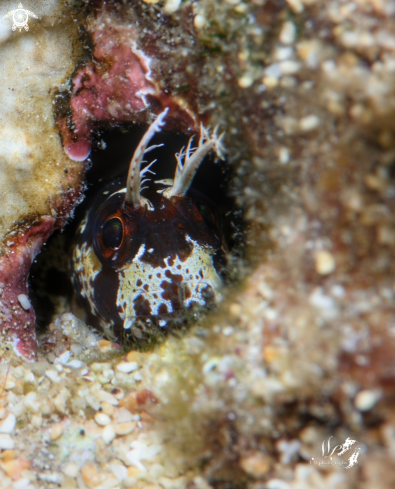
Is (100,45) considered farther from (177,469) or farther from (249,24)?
(177,469)

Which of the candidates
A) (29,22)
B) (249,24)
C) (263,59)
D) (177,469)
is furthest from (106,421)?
(29,22)

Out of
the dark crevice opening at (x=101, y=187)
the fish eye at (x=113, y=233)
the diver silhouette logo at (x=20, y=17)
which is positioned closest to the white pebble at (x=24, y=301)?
the dark crevice opening at (x=101, y=187)

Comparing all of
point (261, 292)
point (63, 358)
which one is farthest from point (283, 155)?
point (63, 358)

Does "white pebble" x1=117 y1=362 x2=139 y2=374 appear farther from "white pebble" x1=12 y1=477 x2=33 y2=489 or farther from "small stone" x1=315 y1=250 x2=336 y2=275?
"small stone" x1=315 y1=250 x2=336 y2=275

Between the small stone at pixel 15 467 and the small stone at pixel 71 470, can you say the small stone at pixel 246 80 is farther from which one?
the small stone at pixel 15 467

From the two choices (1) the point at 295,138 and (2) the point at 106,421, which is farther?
(2) the point at 106,421

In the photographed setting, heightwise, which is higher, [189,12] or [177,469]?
[189,12]
